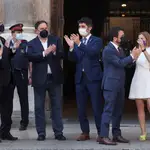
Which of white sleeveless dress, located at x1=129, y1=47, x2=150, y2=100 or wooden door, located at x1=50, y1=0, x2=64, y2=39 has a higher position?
wooden door, located at x1=50, y1=0, x2=64, y2=39

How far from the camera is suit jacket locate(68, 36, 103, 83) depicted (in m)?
7.82

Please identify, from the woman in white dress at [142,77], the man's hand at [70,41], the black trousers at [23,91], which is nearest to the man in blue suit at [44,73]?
the man's hand at [70,41]

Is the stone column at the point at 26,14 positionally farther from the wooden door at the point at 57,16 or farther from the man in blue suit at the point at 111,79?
the man in blue suit at the point at 111,79

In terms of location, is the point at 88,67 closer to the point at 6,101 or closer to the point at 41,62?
the point at 41,62

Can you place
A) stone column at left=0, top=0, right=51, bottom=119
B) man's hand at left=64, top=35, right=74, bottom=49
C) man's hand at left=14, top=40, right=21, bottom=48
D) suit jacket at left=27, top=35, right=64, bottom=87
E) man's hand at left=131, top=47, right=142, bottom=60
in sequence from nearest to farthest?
man's hand at left=131, top=47, right=142, bottom=60 < man's hand at left=64, top=35, right=74, bottom=49 < suit jacket at left=27, top=35, right=64, bottom=87 < man's hand at left=14, top=40, right=21, bottom=48 < stone column at left=0, top=0, right=51, bottom=119

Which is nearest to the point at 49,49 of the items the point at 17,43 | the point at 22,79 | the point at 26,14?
the point at 17,43

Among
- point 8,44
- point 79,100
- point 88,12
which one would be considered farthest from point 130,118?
point 88,12

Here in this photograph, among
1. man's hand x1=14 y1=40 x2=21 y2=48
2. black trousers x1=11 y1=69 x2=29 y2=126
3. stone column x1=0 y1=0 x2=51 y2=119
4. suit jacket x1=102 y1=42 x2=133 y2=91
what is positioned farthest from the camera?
stone column x1=0 y1=0 x2=51 y2=119

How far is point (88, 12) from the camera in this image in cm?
1644

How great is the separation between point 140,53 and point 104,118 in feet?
3.84

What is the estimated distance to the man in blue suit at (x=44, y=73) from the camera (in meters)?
7.99

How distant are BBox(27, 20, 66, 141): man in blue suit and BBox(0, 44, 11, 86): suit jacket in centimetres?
38

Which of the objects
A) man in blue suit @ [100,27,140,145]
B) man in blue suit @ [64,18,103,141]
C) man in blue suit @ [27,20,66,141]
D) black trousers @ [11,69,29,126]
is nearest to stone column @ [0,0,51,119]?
black trousers @ [11,69,29,126]

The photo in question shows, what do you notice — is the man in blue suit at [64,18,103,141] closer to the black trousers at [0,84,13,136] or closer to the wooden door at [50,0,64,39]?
the black trousers at [0,84,13,136]
